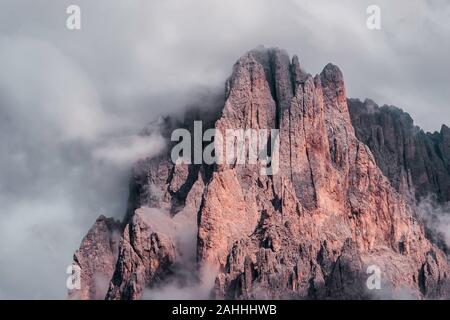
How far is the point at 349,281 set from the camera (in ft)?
649
